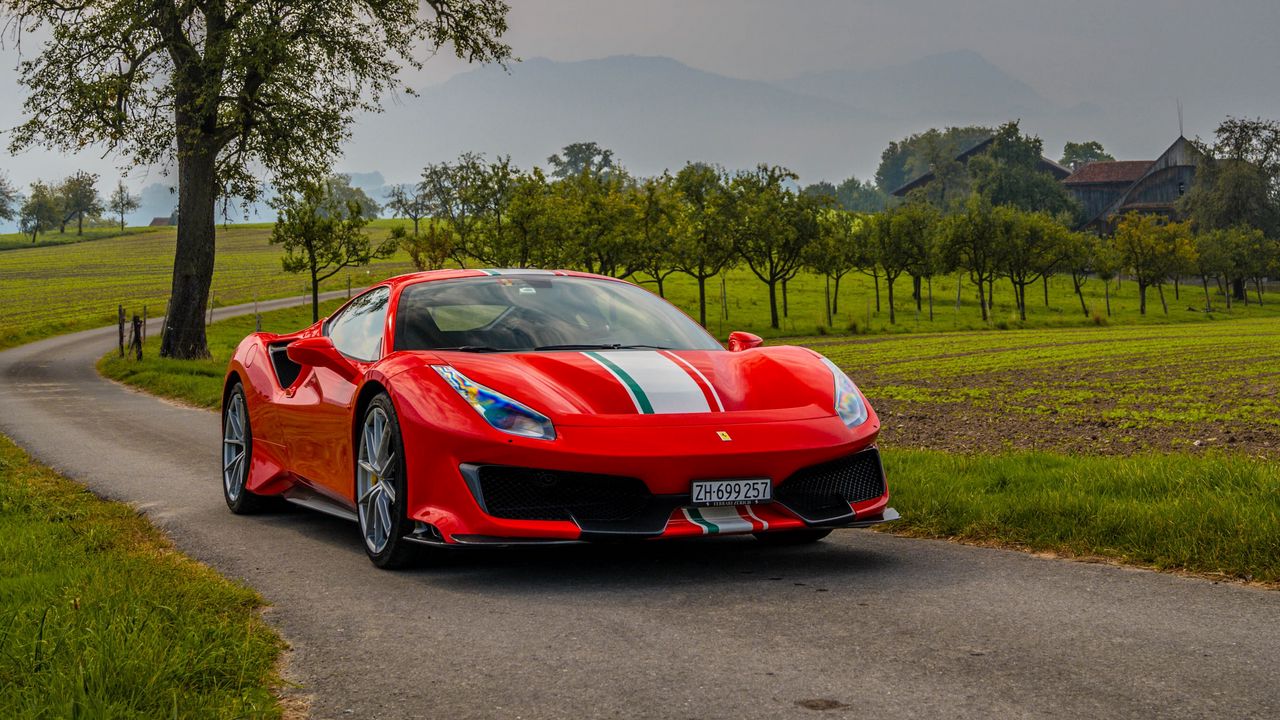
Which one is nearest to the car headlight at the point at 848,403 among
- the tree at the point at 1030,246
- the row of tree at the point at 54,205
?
the tree at the point at 1030,246

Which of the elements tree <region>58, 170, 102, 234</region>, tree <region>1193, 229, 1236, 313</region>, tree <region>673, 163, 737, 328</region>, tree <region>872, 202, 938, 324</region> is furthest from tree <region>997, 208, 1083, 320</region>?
tree <region>58, 170, 102, 234</region>

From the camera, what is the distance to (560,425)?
5.53 metres

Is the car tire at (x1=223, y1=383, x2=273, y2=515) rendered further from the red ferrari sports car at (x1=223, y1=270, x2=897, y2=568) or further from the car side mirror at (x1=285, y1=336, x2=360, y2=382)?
the car side mirror at (x1=285, y1=336, x2=360, y2=382)

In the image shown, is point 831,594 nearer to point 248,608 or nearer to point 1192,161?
point 248,608

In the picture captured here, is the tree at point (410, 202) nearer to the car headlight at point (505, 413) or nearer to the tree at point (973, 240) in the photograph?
the tree at point (973, 240)

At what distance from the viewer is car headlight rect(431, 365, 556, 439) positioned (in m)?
5.52

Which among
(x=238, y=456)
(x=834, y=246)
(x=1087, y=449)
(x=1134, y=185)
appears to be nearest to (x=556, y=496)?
(x=238, y=456)

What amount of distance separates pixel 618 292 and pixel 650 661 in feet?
11.5

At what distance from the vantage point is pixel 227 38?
25.8 metres

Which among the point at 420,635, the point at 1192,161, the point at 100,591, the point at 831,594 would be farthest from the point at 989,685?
the point at 1192,161

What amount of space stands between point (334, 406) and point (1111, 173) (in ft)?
433

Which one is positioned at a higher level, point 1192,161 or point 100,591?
point 1192,161

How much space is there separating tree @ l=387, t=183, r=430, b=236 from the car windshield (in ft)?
434

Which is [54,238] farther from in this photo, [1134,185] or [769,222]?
[1134,185]
